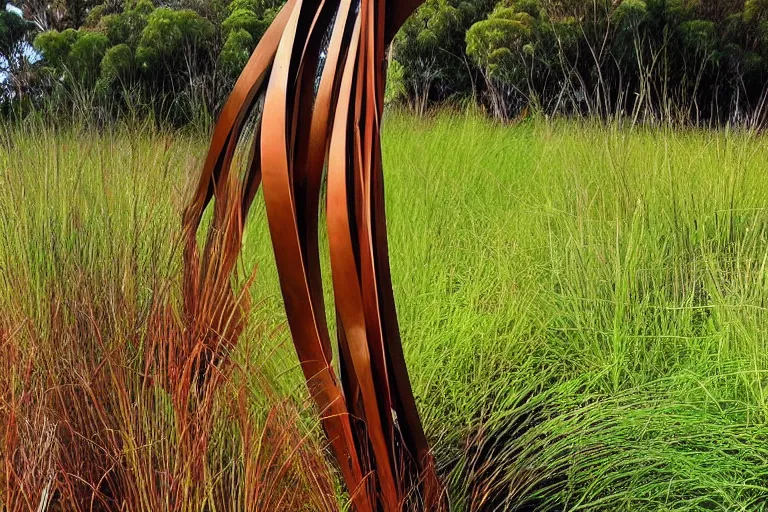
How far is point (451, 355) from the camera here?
1.42m

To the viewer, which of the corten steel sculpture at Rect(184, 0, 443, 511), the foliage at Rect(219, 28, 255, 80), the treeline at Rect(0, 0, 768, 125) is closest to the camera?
the corten steel sculpture at Rect(184, 0, 443, 511)

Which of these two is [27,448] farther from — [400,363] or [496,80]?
[496,80]

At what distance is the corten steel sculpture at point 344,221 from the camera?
796 mm

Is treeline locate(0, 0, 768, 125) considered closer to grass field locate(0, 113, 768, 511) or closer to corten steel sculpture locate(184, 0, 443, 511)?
grass field locate(0, 113, 768, 511)

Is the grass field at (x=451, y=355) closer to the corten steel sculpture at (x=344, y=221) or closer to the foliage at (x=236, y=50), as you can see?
the corten steel sculpture at (x=344, y=221)

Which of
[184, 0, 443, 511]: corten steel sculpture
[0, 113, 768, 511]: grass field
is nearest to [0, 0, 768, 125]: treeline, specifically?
[0, 113, 768, 511]: grass field

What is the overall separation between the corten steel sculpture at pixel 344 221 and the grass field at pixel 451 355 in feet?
0.35

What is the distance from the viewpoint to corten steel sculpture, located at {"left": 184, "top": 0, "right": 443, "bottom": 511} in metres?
0.80

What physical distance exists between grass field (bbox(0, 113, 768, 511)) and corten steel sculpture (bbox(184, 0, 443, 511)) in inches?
4.2

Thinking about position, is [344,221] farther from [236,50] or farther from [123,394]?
[236,50]

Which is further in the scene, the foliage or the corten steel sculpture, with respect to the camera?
the foliage

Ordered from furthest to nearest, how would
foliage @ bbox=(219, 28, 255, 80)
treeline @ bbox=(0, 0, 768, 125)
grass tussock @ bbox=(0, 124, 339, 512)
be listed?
foliage @ bbox=(219, 28, 255, 80), treeline @ bbox=(0, 0, 768, 125), grass tussock @ bbox=(0, 124, 339, 512)

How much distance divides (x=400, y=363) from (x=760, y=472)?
2.39ft

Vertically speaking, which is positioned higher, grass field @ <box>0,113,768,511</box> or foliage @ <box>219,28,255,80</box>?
foliage @ <box>219,28,255,80</box>
